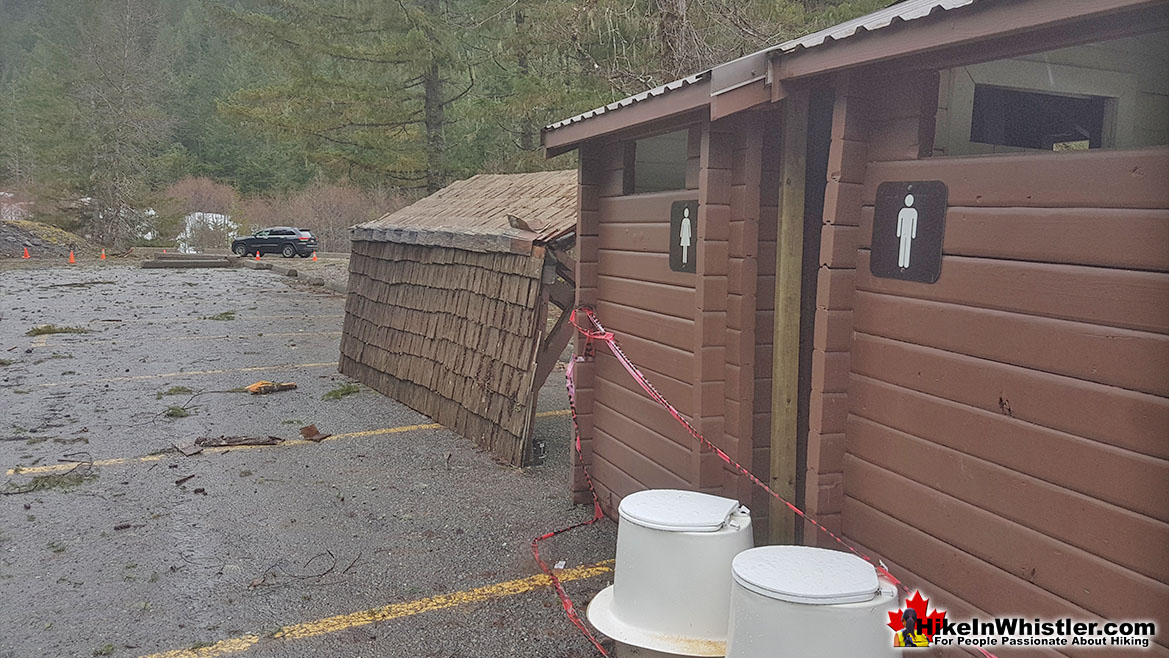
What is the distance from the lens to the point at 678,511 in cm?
351

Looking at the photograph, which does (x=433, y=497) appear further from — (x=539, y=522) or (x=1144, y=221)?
(x=1144, y=221)

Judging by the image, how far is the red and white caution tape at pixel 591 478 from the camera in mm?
3486

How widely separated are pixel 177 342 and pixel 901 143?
13.7 metres

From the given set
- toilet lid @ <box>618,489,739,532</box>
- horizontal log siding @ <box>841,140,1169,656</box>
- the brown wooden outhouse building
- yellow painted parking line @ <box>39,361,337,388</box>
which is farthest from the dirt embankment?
horizontal log siding @ <box>841,140,1169,656</box>

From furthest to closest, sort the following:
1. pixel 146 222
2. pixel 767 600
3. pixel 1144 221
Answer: pixel 146 222 < pixel 767 600 < pixel 1144 221

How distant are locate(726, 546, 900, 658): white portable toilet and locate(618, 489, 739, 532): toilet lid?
0.50 m

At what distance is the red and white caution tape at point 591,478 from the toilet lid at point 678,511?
250mm

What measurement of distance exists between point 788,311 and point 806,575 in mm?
1419

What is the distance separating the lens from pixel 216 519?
18.6ft

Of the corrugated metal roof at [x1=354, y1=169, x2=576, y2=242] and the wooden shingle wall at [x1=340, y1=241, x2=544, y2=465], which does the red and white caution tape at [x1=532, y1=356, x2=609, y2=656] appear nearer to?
the wooden shingle wall at [x1=340, y1=241, x2=544, y2=465]

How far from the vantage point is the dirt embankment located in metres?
33.8

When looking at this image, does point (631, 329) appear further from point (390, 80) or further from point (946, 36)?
point (390, 80)

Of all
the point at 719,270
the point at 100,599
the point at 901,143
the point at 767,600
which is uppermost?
the point at 901,143

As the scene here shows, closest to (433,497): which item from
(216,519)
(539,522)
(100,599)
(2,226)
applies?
(539,522)
